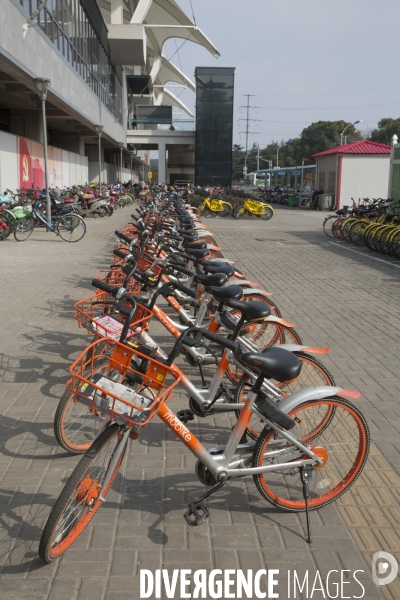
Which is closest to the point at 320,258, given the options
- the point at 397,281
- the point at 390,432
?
the point at 397,281

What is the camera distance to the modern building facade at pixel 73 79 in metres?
15.6

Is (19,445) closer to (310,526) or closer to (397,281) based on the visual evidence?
(310,526)

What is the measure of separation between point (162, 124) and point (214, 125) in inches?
319

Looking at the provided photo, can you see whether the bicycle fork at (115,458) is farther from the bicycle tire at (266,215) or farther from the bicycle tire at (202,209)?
the bicycle tire at (202,209)

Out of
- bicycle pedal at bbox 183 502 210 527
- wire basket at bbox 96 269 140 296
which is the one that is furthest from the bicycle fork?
wire basket at bbox 96 269 140 296

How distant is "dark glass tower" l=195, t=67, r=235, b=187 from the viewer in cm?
4291

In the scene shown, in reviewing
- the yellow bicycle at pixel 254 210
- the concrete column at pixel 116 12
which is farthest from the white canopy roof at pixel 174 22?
the yellow bicycle at pixel 254 210

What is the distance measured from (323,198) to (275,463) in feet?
96.2

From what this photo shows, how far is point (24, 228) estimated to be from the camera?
46.6ft

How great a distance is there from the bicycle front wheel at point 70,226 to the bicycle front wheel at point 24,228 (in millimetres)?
664

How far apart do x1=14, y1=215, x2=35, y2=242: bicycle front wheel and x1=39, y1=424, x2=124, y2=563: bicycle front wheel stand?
12017mm

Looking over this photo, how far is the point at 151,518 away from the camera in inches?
119

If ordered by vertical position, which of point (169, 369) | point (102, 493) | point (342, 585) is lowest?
point (342, 585)

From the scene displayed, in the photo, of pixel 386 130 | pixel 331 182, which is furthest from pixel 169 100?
pixel 331 182
